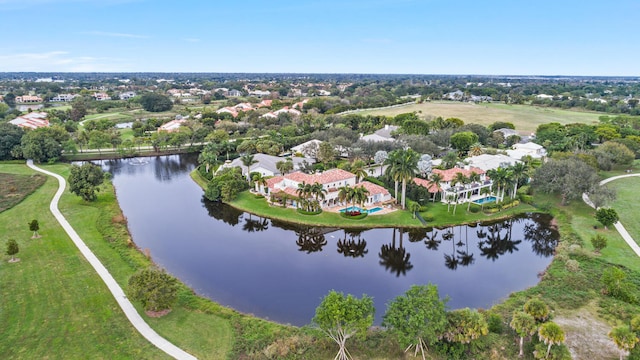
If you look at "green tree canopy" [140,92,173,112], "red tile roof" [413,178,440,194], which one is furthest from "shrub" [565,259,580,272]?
"green tree canopy" [140,92,173,112]

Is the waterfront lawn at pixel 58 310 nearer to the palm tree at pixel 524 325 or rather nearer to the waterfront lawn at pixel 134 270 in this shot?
the waterfront lawn at pixel 134 270

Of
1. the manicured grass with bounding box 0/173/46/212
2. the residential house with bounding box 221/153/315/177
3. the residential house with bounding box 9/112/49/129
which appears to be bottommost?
the manicured grass with bounding box 0/173/46/212

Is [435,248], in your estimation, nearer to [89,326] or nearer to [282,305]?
[282,305]

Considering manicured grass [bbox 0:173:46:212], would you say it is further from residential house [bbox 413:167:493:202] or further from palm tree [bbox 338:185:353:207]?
residential house [bbox 413:167:493:202]

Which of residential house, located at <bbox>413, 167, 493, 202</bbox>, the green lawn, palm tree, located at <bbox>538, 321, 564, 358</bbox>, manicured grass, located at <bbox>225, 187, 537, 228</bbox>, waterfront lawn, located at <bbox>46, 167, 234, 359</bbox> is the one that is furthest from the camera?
residential house, located at <bbox>413, 167, 493, 202</bbox>

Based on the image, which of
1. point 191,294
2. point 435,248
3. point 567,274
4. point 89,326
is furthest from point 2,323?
point 567,274

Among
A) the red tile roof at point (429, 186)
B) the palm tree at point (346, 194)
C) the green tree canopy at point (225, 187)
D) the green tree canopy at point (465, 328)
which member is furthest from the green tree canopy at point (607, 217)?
the green tree canopy at point (225, 187)

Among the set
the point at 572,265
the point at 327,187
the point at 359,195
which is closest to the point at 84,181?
the point at 327,187
